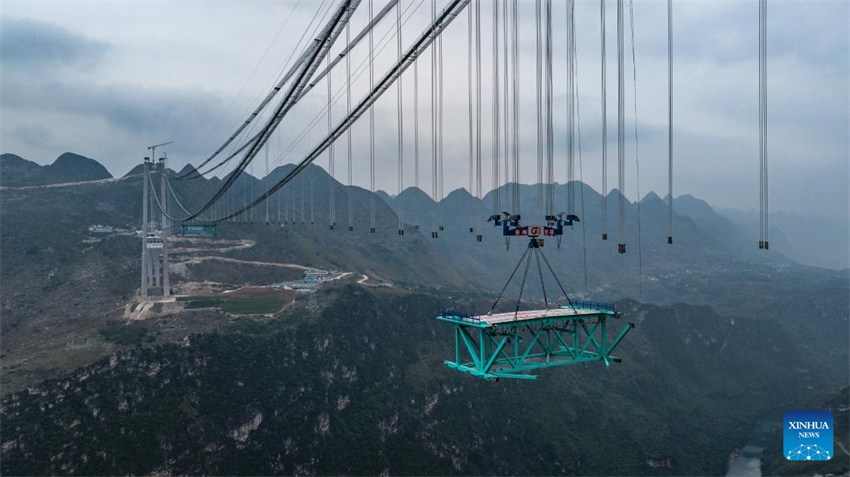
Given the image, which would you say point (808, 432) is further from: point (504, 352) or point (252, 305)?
point (252, 305)

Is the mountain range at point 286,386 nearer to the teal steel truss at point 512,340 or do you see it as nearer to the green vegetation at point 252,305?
the green vegetation at point 252,305

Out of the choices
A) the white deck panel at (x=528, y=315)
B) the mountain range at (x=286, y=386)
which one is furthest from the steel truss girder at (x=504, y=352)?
the mountain range at (x=286, y=386)

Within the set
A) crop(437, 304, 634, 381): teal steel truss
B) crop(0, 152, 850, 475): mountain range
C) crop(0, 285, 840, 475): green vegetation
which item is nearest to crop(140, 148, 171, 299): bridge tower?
crop(0, 152, 850, 475): mountain range

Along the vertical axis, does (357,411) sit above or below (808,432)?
below

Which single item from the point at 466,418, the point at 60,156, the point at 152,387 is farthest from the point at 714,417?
the point at 60,156

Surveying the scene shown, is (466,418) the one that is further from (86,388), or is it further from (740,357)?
(740,357)

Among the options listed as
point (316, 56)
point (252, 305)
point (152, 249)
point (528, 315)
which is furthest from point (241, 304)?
point (528, 315)
